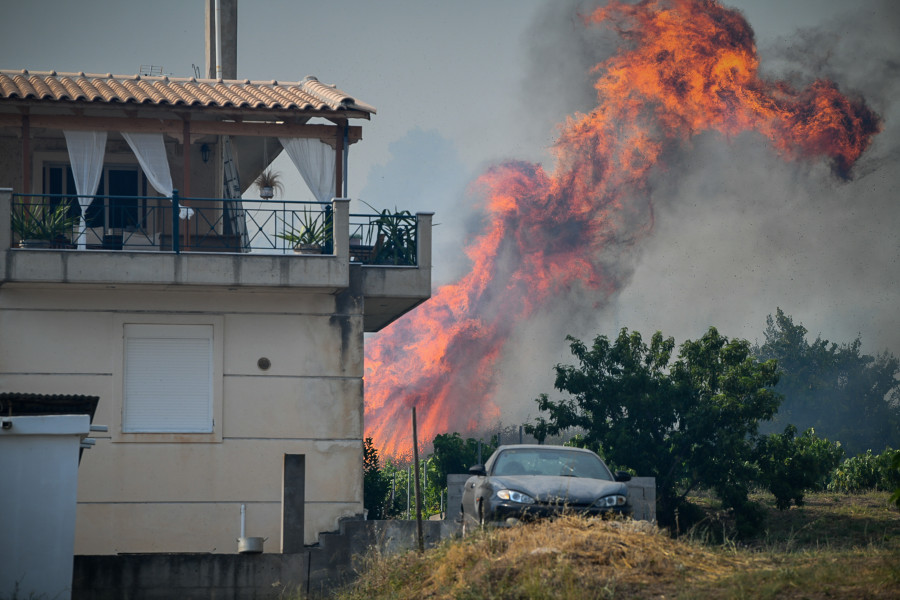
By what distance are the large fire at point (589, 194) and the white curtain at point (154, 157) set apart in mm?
39332

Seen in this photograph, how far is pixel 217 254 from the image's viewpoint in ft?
60.8

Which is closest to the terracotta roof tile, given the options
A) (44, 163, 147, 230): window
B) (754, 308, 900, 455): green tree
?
(44, 163, 147, 230): window

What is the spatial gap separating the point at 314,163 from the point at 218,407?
501 centimetres

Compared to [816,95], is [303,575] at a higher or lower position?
lower

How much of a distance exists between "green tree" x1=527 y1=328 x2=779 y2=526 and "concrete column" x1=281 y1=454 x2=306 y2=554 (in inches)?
367

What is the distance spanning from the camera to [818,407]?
2736 inches

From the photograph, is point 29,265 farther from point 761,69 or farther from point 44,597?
point 761,69

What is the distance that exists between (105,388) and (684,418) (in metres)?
13.6

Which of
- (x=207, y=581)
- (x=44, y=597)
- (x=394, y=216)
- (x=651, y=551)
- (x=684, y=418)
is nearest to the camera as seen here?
(x=651, y=551)

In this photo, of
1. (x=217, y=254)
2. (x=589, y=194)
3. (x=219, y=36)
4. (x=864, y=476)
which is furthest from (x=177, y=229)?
(x=589, y=194)

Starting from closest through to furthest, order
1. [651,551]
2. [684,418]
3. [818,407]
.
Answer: [651,551] → [684,418] → [818,407]

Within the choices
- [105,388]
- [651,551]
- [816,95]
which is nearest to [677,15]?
[816,95]

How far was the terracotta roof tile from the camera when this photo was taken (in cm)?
1934

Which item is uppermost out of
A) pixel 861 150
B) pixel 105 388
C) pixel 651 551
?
pixel 861 150
